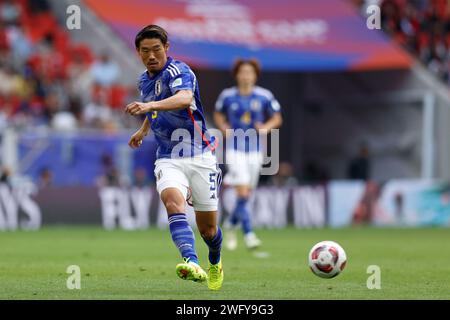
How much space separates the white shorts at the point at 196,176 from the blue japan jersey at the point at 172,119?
7cm

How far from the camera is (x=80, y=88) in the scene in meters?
26.5

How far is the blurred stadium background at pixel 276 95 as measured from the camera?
2358 cm

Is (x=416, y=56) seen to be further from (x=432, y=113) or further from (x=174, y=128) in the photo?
(x=174, y=128)

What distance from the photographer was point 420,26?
29.9m

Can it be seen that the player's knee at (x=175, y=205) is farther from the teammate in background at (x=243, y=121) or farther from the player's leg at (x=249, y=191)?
the teammate in background at (x=243, y=121)

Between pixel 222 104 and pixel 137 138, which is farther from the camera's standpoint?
pixel 222 104

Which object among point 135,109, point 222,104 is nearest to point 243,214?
point 222,104

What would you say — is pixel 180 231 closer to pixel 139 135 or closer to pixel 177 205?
pixel 177 205

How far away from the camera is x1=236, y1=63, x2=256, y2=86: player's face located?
16172mm

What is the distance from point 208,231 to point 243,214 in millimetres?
6057

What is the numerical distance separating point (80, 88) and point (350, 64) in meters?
6.88

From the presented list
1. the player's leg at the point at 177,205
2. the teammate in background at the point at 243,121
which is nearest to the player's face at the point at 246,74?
the teammate in background at the point at 243,121

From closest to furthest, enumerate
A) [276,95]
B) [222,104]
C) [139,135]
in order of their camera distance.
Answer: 1. [139,135]
2. [222,104]
3. [276,95]
